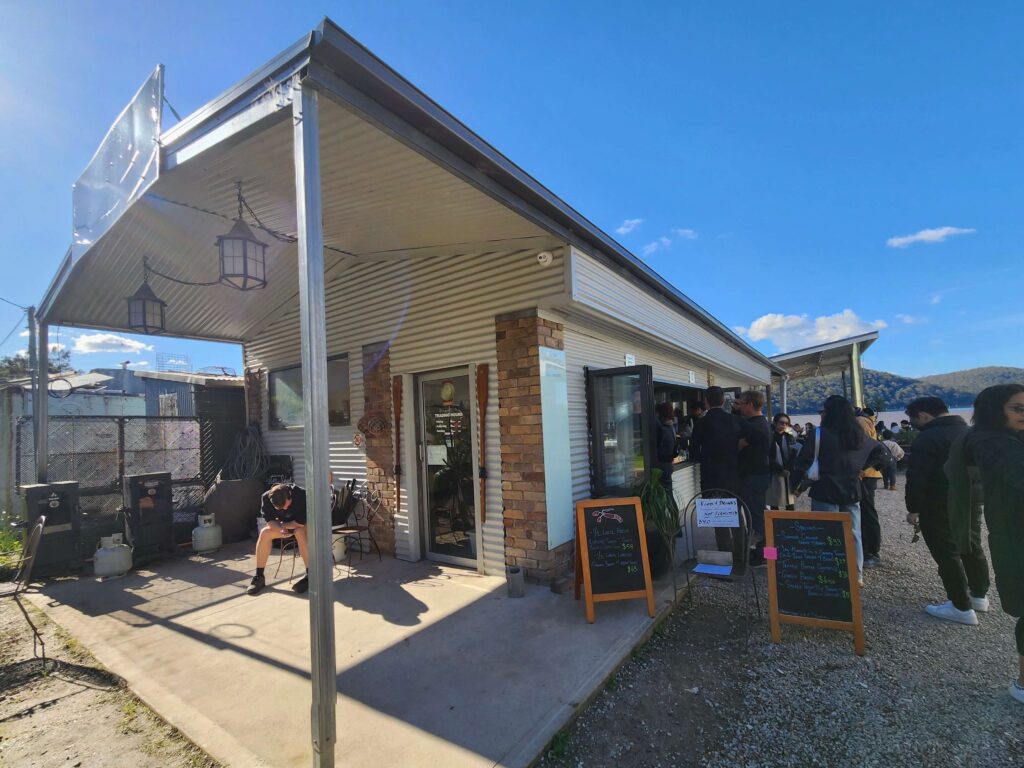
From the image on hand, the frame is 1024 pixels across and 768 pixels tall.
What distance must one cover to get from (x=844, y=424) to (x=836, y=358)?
696 inches

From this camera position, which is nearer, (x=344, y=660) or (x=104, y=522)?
(x=344, y=660)

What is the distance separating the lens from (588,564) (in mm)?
3693

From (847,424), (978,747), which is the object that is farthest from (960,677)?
(847,424)

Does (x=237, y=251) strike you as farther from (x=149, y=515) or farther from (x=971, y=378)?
(x=971, y=378)

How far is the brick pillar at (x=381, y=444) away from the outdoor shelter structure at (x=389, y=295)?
0.02 m

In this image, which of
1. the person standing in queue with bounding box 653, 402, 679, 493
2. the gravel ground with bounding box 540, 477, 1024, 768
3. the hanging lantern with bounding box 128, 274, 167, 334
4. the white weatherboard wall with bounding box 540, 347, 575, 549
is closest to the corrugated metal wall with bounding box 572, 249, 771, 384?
the white weatherboard wall with bounding box 540, 347, 575, 549

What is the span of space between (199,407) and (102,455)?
4.20ft

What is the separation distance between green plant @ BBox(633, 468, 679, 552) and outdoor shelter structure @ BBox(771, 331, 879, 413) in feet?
45.1

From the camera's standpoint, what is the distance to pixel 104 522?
5.93m

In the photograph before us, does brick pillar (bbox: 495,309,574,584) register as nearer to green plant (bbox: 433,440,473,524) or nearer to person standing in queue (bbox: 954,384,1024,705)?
Answer: green plant (bbox: 433,440,473,524)

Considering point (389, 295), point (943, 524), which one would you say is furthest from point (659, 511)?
point (389, 295)

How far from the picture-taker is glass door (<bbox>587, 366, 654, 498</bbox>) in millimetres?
5008

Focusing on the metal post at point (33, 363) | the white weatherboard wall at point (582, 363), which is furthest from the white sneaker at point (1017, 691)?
the metal post at point (33, 363)

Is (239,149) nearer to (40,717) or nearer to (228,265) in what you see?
(228,265)
